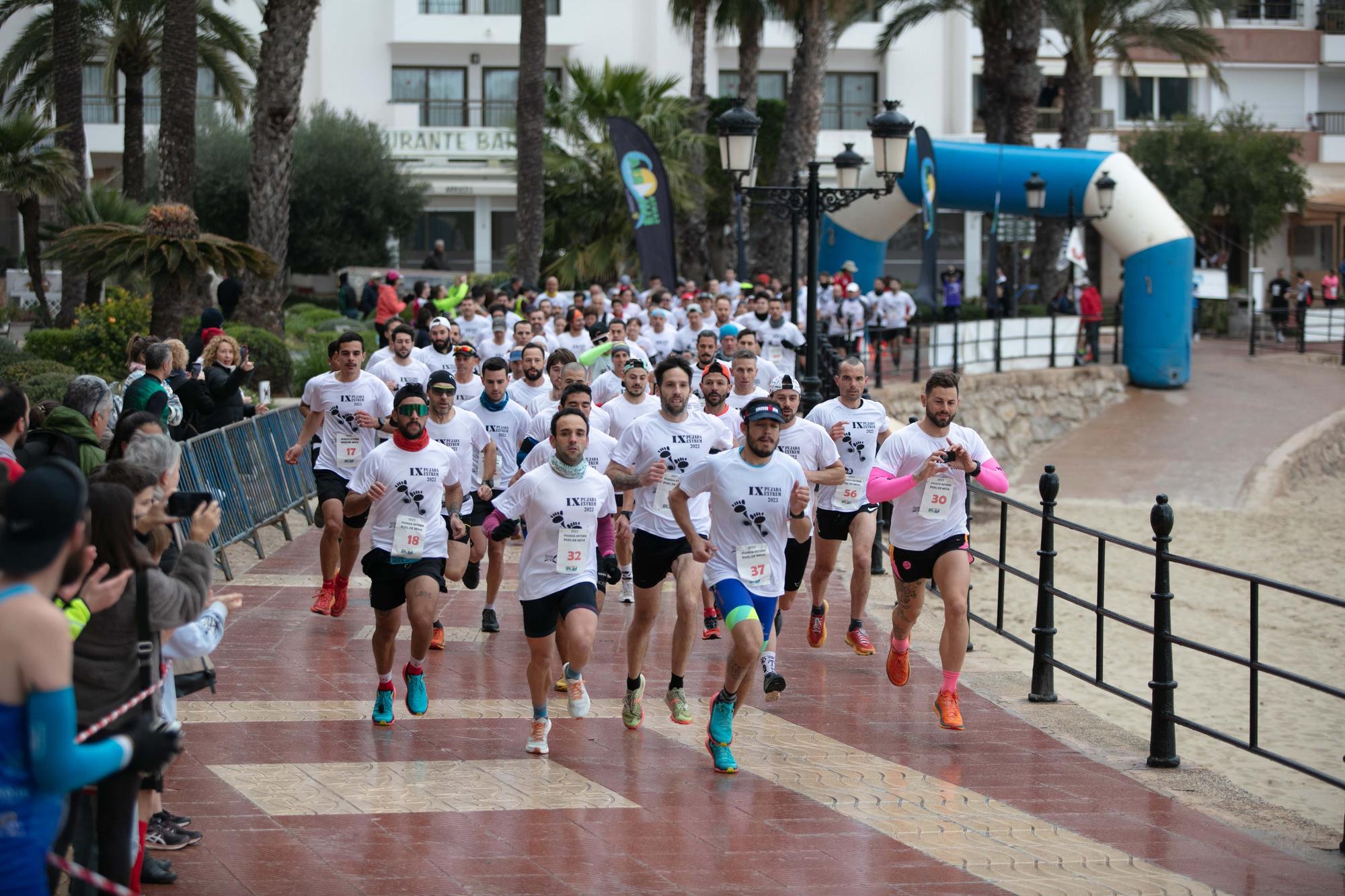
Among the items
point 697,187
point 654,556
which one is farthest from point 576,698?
point 697,187

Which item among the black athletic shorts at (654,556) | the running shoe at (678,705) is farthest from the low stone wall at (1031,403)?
the running shoe at (678,705)

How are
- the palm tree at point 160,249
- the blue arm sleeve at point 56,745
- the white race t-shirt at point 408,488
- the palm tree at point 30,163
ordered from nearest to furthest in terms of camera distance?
the blue arm sleeve at point 56,745 < the white race t-shirt at point 408,488 < the palm tree at point 160,249 < the palm tree at point 30,163

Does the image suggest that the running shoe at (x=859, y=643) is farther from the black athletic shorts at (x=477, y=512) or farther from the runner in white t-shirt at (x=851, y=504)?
the black athletic shorts at (x=477, y=512)

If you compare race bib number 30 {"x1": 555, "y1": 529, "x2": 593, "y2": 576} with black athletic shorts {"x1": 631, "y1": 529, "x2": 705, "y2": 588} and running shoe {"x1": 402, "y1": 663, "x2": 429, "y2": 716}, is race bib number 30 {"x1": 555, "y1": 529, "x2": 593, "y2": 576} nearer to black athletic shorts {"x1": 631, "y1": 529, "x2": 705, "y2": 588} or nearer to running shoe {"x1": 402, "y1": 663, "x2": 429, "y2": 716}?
black athletic shorts {"x1": 631, "y1": 529, "x2": 705, "y2": 588}

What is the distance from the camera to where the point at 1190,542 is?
21578 millimetres

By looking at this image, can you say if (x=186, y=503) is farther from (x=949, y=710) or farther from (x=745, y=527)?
(x=949, y=710)

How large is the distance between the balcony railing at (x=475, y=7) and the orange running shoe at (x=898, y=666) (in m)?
41.6

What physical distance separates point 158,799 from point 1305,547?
722 inches

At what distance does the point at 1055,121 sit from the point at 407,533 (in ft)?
146

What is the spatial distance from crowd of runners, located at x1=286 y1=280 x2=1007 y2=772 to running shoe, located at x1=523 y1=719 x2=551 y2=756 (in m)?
0.01

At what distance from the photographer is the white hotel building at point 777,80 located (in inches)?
1869

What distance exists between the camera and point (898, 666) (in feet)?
30.3

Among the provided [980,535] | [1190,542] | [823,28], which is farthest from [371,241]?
[1190,542]

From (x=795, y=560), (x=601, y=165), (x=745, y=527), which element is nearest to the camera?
(x=745, y=527)
